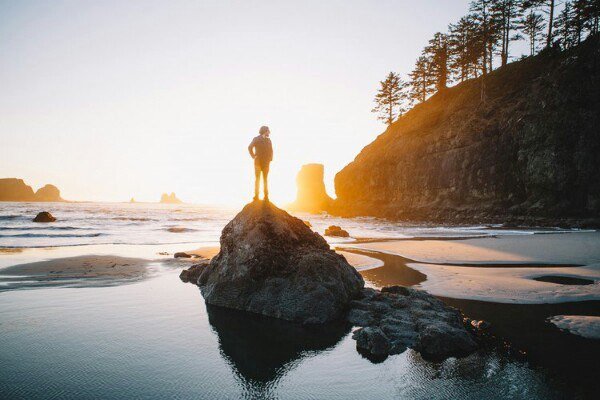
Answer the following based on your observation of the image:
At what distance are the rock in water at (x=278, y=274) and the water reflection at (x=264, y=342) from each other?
0.42 m

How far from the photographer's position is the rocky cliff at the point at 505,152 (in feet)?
98.5

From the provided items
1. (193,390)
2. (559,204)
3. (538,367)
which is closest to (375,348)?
(538,367)

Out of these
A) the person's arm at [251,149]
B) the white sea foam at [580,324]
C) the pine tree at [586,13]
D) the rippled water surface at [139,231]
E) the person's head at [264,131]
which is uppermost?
the pine tree at [586,13]

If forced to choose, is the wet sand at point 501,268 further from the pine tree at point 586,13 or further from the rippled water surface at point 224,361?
the pine tree at point 586,13

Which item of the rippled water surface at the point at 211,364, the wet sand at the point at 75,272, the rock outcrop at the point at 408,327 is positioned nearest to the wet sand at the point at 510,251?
the rock outcrop at the point at 408,327

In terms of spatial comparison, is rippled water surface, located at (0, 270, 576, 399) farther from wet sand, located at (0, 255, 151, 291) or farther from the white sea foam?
wet sand, located at (0, 255, 151, 291)

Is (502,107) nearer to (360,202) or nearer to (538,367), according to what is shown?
(360,202)

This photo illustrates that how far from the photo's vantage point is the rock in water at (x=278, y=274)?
7.92 m

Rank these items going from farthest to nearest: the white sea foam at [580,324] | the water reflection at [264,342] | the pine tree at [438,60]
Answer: the pine tree at [438,60] → the white sea foam at [580,324] → the water reflection at [264,342]

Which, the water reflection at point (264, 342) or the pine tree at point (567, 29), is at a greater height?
the pine tree at point (567, 29)

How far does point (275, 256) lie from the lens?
8984mm

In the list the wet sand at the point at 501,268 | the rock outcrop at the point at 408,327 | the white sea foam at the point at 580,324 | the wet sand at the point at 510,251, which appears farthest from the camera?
the wet sand at the point at 510,251

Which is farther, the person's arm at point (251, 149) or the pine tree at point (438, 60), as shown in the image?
the pine tree at point (438, 60)

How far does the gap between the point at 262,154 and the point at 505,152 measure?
3521 centimetres
